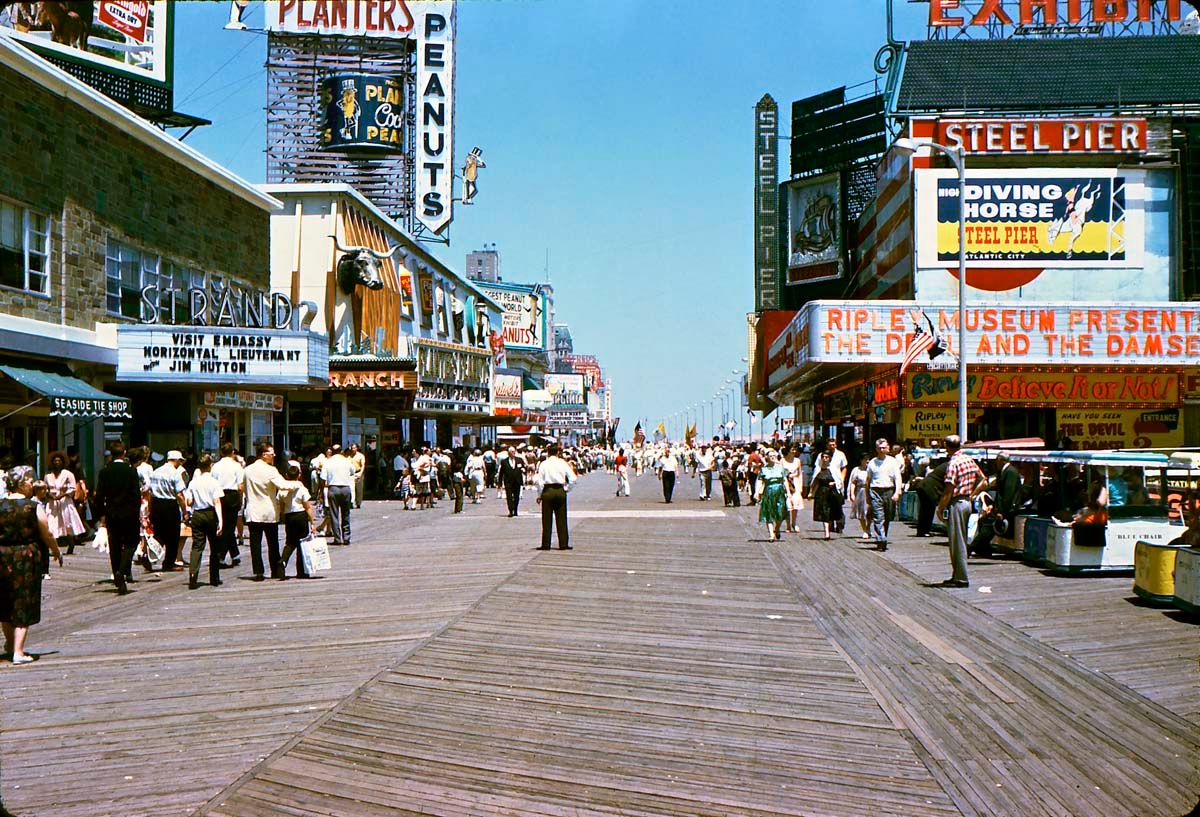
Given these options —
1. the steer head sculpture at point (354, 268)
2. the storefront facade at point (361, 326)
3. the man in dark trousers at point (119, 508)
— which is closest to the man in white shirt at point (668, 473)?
the storefront facade at point (361, 326)

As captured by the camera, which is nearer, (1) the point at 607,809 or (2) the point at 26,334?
(1) the point at 607,809

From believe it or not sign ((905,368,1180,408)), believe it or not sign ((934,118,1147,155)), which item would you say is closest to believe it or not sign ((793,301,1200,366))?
believe it or not sign ((905,368,1180,408))

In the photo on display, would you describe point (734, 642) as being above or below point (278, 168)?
below

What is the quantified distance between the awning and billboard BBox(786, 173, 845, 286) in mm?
56348

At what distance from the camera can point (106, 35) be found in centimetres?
3278

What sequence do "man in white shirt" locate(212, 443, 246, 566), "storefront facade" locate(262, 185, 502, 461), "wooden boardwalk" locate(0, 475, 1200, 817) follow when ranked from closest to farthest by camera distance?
1. "wooden boardwalk" locate(0, 475, 1200, 817)
2. "man in white shirt" locate(212, 443, 246, 566)
3. "storefront facade" locate(262, 185, 502, 461)

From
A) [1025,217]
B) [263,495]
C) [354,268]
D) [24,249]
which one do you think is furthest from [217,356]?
[1025,217]

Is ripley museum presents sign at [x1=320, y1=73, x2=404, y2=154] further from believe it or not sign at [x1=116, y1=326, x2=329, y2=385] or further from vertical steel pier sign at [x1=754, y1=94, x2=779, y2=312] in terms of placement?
believe it or not sign at [x1=116, y1=326, x2=329, y2=385]

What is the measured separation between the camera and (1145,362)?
39031 millimetres

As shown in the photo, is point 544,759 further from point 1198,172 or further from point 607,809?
point 1198,172

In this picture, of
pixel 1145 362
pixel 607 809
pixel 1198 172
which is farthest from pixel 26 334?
pixel 1198 172

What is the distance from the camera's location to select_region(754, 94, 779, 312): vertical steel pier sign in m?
88.3

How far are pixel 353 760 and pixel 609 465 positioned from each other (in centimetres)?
10023

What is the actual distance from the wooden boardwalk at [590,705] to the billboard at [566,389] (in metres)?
145
